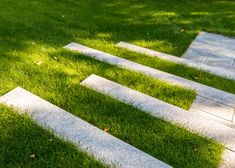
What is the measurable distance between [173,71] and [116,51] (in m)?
1.13

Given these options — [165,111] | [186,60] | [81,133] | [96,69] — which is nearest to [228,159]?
[165,111]

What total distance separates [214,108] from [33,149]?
7.41 ft

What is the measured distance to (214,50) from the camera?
629 cm

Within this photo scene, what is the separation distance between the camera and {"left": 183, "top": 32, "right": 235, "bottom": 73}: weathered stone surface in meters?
5.80

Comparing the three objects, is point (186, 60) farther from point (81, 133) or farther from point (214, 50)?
point (81, 133)

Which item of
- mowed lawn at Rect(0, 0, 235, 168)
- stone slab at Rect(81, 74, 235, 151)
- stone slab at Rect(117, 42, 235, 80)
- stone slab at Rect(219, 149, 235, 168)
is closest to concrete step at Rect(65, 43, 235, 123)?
mowed lawn at Rect(0, 0, 235, 168)

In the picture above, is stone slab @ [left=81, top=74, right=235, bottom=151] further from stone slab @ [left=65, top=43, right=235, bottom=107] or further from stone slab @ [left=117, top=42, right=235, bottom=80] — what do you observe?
stone slab @ [left=117, top=42, right=235, bottom=80]

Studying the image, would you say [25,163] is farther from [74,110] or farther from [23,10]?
[23,10]

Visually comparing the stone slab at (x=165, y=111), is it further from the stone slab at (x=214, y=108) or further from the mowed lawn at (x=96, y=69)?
the stone slab at (x=214, y=108)

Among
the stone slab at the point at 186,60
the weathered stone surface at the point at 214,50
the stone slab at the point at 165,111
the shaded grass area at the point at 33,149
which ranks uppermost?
the shaded grass area at the point at 33,149

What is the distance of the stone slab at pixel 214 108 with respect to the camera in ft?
13.0

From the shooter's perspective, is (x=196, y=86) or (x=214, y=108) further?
(x=196, y=86)

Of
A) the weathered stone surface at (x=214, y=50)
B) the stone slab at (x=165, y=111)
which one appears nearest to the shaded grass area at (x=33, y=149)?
the stone slab at (x=165, y=111)

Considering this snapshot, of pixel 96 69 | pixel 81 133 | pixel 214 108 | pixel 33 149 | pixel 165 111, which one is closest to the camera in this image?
pixel 33 149
